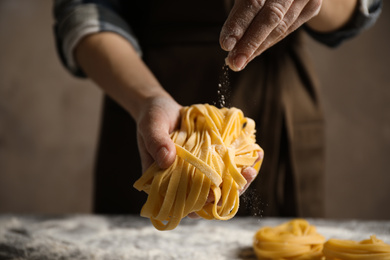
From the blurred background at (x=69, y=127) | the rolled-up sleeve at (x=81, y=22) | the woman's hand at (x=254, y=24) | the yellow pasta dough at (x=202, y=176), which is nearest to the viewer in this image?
the woman's hand at (x=254, y=24)

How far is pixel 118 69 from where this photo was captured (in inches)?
54.2

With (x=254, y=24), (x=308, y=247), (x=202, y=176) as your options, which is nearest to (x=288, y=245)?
(x=308, y=247)

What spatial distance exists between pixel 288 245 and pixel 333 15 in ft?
2.13

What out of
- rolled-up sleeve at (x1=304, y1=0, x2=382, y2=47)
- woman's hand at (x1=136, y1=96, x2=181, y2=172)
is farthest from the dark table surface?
rolled-up sleeve at (x1=304, y1=0, x2=382, y2=47)

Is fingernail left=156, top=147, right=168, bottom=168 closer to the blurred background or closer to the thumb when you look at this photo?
the thumb

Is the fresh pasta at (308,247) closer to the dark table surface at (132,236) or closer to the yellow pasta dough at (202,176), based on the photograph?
the dark table surface at (132,236)

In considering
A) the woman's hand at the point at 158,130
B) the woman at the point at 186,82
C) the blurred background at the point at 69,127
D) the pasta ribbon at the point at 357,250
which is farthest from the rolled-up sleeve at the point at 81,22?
the blurred background at the point at 69,127

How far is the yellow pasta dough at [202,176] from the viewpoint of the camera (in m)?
0.99

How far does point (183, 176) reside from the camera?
39.6 inches

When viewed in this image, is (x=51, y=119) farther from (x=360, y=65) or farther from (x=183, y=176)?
(x=183, y=176)

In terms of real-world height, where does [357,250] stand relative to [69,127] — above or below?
above

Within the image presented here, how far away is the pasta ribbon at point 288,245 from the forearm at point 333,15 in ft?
1.99

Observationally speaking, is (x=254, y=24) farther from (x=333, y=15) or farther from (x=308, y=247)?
(x=308, y=247)

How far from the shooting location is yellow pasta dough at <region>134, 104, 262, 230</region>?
3.24 ft
